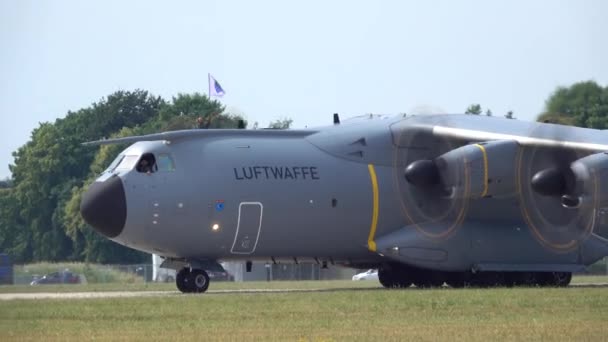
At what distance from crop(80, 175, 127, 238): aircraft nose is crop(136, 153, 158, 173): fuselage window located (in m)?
0.65

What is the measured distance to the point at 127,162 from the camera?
111ft

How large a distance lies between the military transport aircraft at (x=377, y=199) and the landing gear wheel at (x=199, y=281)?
3 centimetres

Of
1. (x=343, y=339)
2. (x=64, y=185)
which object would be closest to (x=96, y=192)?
(x=343, y=339)

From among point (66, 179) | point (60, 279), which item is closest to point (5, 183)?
point (66, 179)

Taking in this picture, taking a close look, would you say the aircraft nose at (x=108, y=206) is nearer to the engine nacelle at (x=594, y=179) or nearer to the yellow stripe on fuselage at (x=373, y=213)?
the yellow stripe on fuselage at (x=373, y=213)

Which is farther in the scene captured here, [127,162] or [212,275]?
[212,275]

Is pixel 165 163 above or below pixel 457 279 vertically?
above

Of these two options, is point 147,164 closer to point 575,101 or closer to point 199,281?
point 199,281

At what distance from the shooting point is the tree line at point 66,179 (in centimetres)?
8362

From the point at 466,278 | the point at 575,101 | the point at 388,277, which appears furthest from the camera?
the point at 575,101

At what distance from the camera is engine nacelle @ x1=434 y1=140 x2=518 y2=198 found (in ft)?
112

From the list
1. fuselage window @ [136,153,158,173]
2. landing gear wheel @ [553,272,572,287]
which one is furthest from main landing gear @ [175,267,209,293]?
landing gear wheel @ [553,272,572,287]

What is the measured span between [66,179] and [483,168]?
6260cm

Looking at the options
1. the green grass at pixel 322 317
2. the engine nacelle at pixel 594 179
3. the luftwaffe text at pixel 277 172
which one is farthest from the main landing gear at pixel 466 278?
the green grass at pixel 322 317
